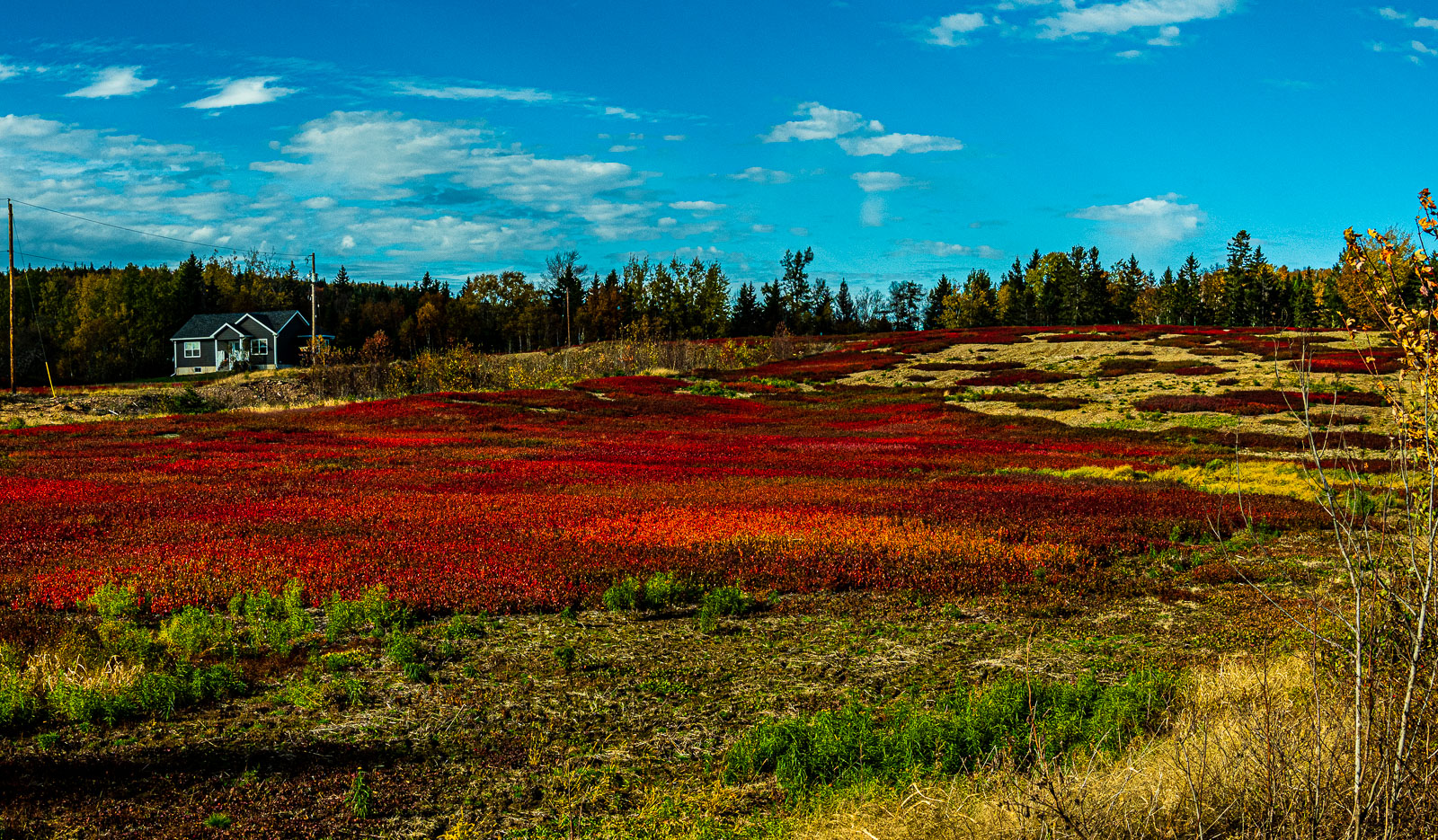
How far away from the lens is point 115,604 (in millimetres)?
8906

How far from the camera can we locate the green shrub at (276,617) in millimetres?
8344

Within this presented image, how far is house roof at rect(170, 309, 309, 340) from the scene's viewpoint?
100312mm

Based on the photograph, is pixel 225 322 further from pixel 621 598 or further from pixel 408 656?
pixel 408 656

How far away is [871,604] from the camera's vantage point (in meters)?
10.1

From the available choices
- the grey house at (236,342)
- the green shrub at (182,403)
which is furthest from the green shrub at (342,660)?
the grey house at (236,342)

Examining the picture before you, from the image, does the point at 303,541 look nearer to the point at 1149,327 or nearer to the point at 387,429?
the point at 387,429

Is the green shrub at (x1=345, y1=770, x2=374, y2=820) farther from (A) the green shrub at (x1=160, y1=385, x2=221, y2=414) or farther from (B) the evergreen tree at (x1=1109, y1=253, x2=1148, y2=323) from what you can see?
(B) the evergreen tree at (x1=1109, y1=253, x2=1148, y2=323)

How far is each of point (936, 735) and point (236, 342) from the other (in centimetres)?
11193

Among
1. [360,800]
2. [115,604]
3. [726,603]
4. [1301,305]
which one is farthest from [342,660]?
[1301,305]

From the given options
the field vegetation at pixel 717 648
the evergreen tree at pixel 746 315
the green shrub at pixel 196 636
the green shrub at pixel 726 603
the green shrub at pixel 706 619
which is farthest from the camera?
the evergreen tree at pixel 746 315

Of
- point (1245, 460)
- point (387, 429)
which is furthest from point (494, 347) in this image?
point (1245, 460)

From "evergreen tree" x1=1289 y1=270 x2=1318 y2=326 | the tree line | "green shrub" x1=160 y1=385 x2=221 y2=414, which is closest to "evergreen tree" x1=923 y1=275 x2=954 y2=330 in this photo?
the tree line

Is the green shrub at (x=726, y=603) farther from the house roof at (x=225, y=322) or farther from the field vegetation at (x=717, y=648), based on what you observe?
the house roof at (x=225, y=322)

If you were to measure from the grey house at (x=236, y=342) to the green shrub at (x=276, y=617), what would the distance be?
99.9 m
